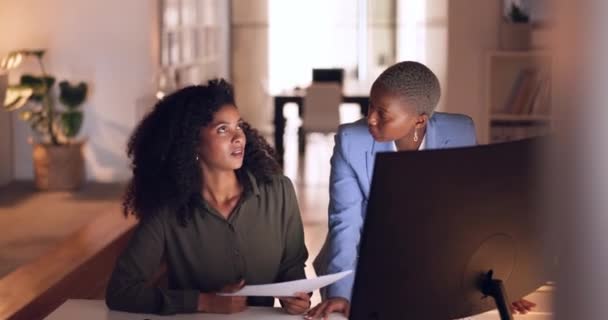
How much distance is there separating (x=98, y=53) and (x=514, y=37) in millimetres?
3788

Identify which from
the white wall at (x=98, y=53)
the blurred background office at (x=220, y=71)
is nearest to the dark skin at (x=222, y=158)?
the blurred background office at (x=220, y=71)

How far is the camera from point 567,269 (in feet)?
1.29

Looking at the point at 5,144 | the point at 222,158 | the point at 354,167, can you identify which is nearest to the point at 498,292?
the point at 354,167

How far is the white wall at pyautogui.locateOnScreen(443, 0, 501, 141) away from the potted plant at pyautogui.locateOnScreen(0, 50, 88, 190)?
3293 millimetres

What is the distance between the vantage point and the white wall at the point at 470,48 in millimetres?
7527

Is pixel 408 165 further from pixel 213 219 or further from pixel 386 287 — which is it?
pixel 213 219

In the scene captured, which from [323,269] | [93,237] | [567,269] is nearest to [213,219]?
[323,269]

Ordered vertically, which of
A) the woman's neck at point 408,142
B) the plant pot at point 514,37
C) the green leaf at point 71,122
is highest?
the plant pot at point 514,37

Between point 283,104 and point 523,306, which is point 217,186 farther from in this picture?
point 283,104

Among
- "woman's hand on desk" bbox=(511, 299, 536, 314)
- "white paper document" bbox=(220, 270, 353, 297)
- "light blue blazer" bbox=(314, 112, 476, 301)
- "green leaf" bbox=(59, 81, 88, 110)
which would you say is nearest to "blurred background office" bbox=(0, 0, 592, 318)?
"green leaf" bbox=(59, 81, 88, 110)

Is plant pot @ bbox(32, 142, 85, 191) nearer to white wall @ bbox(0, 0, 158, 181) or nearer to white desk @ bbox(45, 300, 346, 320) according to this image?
white wall @ bbox(0, 0, 158, 181)

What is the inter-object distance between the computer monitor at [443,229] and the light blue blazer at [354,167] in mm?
960

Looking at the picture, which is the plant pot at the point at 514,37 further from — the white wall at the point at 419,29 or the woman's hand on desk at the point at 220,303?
the woman's hand on desk at the point at 220,303

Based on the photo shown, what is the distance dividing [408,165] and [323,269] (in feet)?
5.02
